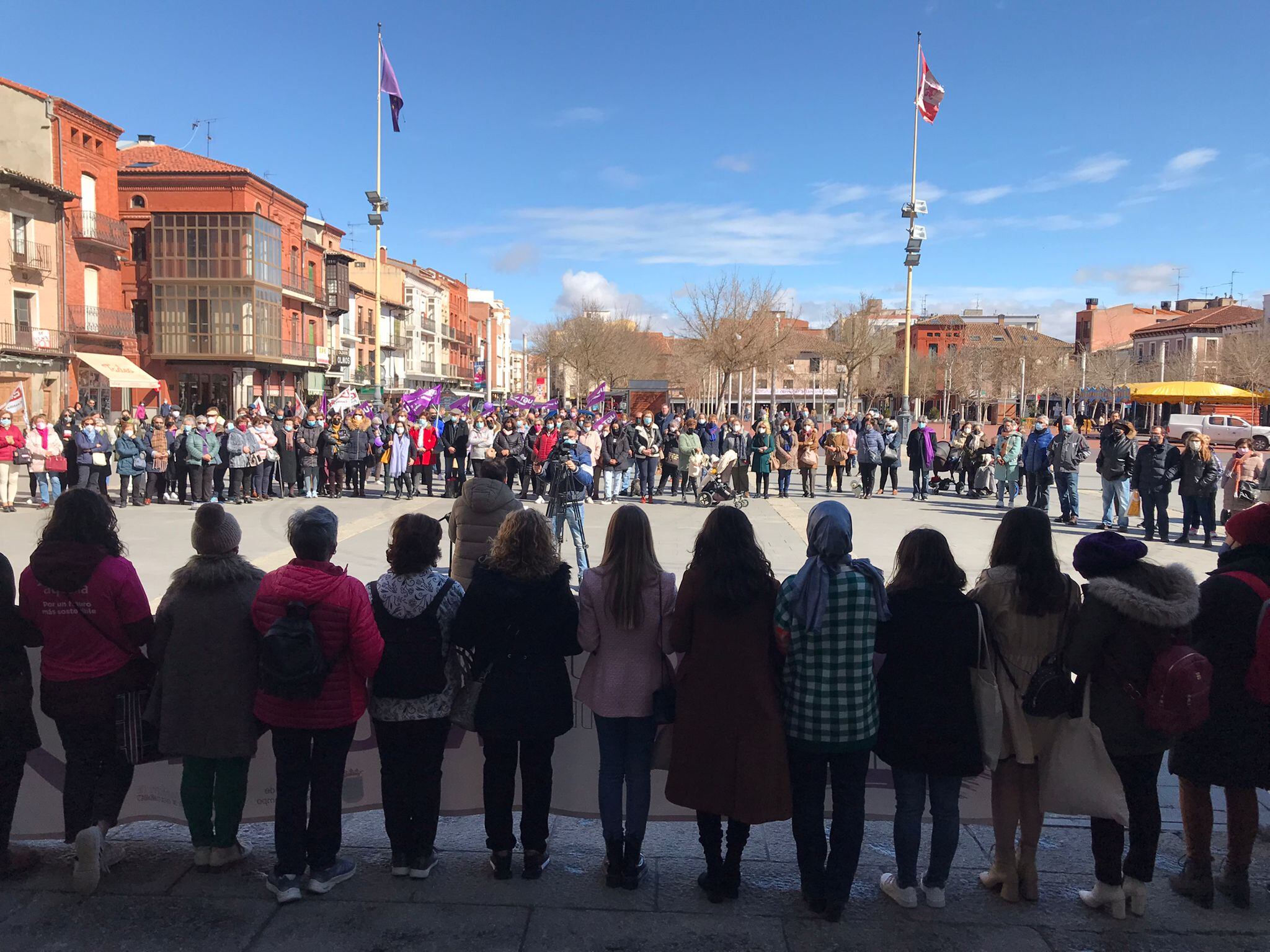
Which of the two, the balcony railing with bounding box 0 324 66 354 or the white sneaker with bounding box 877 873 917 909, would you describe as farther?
the balcony railing with bounding box 0 324 66 354

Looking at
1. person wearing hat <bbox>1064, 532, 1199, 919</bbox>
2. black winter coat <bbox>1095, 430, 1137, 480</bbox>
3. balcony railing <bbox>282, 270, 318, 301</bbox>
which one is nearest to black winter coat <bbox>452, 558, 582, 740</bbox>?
person wearing hat <bbox>1064, 532, 1199, 919</bbox>

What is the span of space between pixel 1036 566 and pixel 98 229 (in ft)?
133

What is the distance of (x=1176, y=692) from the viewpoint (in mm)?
3080

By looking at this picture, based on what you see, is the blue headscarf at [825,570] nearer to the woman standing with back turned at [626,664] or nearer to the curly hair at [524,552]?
the woman standing with back turned at [626,664]

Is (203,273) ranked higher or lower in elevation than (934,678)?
higher

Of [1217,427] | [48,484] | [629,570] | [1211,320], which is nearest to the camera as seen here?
[629,570]

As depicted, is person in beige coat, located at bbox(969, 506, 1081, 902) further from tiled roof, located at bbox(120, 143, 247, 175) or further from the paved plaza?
tiled roof, located at bbox(120, 143, 247, 175)

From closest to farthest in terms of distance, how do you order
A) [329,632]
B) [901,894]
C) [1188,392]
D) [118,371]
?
1. [329,632]
2. [901,894]
3. [1188,392]
4. [118,371]

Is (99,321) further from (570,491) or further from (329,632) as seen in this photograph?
(329,632)

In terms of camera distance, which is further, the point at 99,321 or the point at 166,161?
the point at 166,161

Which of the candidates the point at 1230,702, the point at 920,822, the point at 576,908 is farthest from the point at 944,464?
the point at 576,908

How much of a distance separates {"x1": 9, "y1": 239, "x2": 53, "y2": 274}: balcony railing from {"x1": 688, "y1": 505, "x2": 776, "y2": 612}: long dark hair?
3558cm

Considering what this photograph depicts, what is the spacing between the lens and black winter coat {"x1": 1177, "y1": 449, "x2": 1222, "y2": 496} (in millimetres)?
11977

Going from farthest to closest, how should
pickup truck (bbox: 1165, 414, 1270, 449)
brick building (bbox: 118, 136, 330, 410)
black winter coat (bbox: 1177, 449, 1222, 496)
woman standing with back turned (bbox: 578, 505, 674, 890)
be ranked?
brick building (bbox: 118, 136, 330, 410) → pickup truck (bbox: 1165, 414, 1270, 449) → black winter coat (bbox: 1177, 449, 1222, 496) → woman standing with back turned (bbox: 578, 505, 674, 890)
